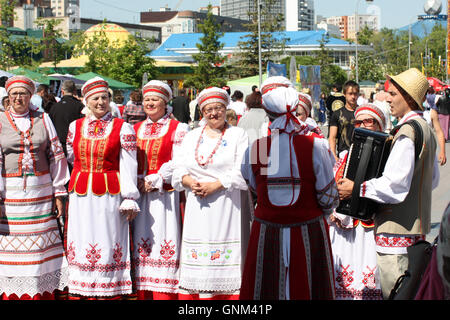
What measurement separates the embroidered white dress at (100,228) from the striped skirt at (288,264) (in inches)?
73.1

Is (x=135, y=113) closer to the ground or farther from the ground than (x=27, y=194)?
farther from the ground

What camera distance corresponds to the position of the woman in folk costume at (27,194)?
242 inches

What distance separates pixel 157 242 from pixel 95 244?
0.61m

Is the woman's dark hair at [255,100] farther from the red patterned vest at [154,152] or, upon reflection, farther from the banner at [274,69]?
the banner at [274,69]

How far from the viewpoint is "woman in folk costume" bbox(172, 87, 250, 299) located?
19.5 feet

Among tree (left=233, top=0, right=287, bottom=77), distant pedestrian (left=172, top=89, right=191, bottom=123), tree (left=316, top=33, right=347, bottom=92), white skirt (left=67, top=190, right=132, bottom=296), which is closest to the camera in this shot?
white skirt (left=67, top=190, right=132, bottom=296)

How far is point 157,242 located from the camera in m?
6.46

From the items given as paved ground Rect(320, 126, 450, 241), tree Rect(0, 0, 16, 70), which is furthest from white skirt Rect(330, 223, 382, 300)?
tree Rect(0, 0, 16, 70)

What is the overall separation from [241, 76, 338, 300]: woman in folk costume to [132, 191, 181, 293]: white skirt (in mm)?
1845

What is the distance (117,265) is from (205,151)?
54.6 inches

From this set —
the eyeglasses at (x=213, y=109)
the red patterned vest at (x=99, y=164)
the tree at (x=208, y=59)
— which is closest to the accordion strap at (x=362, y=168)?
the eyeglasses at (x=213, y=109)

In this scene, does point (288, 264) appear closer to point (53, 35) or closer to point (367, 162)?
point (367, 162)

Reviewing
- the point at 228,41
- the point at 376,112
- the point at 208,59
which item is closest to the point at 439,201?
the point at 376,112

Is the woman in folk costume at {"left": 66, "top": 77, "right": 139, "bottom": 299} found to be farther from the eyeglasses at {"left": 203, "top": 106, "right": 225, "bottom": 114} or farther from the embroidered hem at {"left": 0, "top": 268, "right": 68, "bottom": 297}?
the eyeglasses at {"left": 203, "top": 106, "right": 225, "bottom": 114}
